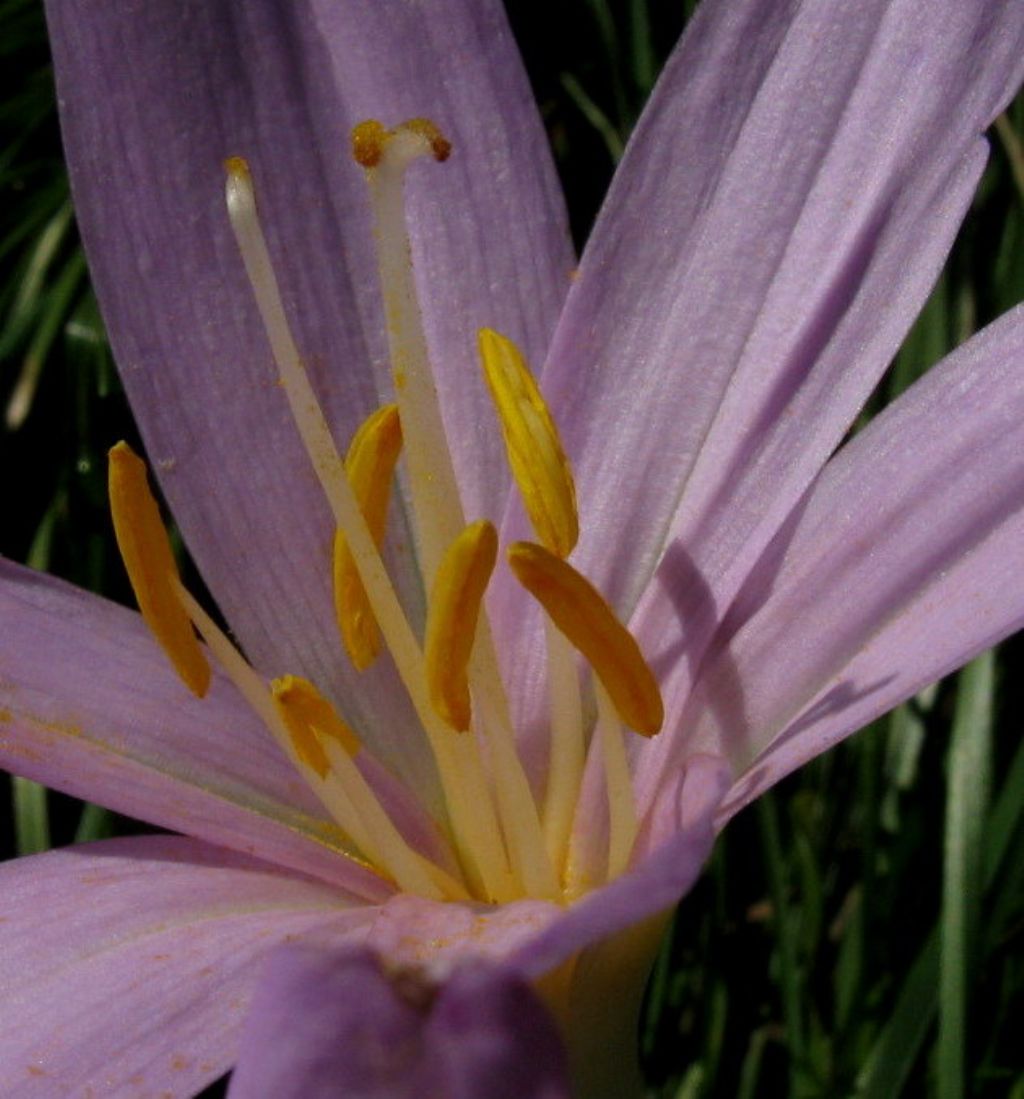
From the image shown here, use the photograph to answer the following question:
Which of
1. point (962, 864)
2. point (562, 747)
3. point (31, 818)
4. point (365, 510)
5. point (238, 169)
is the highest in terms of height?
point (238, 169)

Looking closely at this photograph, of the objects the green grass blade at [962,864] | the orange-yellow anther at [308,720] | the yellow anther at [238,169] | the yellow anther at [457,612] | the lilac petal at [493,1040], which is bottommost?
the green grass blade at [962,864]

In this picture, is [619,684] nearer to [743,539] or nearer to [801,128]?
[743,539]

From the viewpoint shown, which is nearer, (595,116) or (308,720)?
(308,720)

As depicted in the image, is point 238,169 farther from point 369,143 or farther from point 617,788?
point 617,788

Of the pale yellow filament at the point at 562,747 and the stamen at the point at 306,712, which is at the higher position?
the stamen at the point at 306,712

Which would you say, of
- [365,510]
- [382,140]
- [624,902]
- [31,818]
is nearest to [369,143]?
[382,140]

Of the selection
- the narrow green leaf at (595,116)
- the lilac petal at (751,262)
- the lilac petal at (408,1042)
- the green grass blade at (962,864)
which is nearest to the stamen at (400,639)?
the lilac petal at (751,262)

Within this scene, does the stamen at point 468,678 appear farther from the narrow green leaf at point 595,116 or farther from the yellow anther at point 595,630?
the narrow green leaf at point 595,116

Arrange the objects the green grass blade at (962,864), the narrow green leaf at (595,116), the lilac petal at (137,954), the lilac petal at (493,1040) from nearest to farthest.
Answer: the lilac petal at (493,1040) → the lilac petal at (137,954) → the green grass blade at (962,864) → the narrow green leaf at (595,116)
